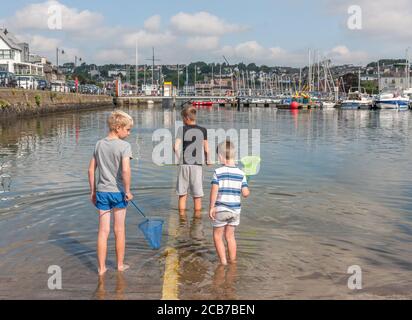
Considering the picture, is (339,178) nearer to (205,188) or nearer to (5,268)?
(205,188)

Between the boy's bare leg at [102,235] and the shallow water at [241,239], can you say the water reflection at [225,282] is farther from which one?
the boy's bare leg at [102,235]

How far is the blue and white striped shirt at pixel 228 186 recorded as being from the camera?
21.9 feet

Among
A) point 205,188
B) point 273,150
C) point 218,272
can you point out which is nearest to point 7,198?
point 205,188

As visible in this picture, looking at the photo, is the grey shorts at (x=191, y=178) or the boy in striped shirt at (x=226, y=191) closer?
the boy in striped shirt at (x=226, y=191)

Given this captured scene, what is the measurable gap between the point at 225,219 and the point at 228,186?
0.44 metres

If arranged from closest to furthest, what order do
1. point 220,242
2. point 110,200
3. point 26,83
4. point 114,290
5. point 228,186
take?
point 114,290, point 110,200, point 228,186, point 220,242, point 26,83

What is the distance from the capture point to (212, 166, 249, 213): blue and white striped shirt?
21.9 feet

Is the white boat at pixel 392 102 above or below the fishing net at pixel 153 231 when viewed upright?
above

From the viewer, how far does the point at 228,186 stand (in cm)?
668

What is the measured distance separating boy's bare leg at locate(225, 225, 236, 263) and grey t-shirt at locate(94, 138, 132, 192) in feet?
5.10

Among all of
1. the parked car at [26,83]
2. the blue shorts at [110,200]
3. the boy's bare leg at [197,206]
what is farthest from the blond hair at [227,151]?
the parked car at [26,83]

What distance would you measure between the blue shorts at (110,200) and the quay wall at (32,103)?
37.3 meters

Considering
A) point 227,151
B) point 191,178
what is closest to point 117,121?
point 227,151

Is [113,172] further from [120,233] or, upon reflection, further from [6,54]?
[6,54]
